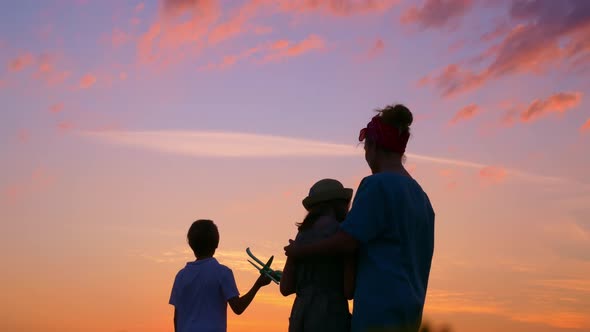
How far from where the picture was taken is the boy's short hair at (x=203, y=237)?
6.90 meters

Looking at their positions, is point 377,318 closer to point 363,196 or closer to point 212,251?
point 363,196

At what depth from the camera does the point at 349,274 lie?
5.01 meters

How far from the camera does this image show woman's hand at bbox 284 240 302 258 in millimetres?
5140

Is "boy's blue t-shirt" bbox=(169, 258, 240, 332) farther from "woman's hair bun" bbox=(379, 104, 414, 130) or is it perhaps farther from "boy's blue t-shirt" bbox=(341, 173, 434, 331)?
"woman's hair bun" bbox=(379, 104, 414, 130)

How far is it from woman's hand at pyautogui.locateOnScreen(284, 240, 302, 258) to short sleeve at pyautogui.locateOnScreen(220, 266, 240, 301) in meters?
1.75

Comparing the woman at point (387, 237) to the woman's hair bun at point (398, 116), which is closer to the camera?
the woman at point (387, 237)

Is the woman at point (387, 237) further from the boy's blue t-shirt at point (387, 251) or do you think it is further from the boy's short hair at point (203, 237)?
the boy's short hair at point (203, 237)

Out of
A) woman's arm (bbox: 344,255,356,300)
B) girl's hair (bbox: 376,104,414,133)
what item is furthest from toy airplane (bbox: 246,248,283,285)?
girl's hair (bbox: 376,104,414,133)

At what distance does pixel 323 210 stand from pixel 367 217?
2.93 feet

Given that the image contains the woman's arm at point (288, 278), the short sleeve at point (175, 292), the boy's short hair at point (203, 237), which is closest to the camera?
the woman's arm at point (288, 278)

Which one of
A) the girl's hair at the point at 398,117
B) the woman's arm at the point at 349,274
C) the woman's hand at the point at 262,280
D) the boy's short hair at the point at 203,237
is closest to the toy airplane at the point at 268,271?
the woman's hand at the point at 262,280

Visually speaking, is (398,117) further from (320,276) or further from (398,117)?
(320,276)

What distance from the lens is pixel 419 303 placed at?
4.73 metres

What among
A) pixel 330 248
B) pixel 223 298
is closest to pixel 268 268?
Result: pixel 223 298
